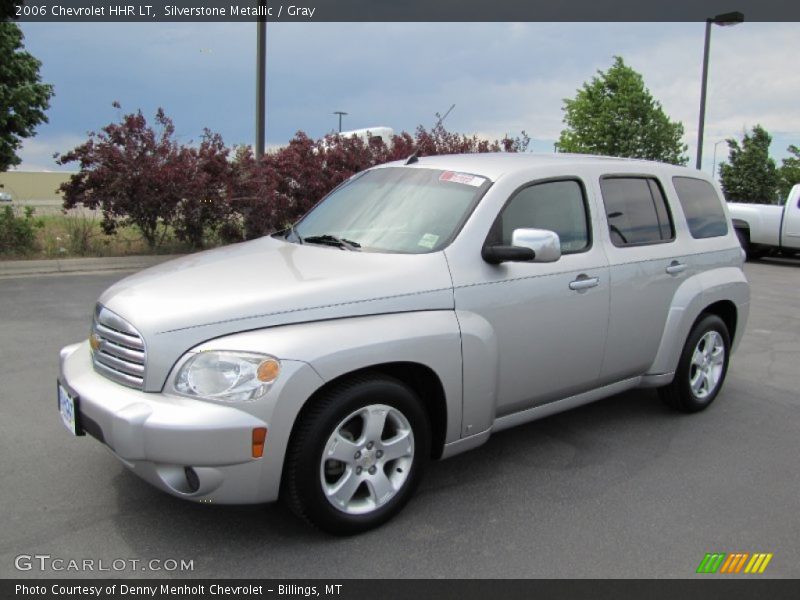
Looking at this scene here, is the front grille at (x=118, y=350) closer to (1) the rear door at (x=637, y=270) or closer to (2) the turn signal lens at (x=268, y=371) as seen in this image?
(2) the turn signal lens at (x=268, y=371)

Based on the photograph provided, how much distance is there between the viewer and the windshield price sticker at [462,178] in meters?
4.02

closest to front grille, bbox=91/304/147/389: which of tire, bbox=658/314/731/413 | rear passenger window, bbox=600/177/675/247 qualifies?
rear passenger window, bbox=600/177/675/247

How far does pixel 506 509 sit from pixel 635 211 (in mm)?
2229

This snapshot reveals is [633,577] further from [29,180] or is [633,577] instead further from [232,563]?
[29,180]

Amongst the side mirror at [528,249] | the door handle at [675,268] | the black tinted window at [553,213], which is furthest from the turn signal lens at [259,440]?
the door handle at [675,268]

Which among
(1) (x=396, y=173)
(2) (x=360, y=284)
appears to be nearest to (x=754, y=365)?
(1) (x=396, y=173)

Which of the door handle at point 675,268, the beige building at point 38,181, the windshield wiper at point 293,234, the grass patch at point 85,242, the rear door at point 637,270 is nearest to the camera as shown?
the windshield wiper at point 293,234

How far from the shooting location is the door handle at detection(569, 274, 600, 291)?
13.5 ft

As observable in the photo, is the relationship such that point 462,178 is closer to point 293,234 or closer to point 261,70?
point 293,234

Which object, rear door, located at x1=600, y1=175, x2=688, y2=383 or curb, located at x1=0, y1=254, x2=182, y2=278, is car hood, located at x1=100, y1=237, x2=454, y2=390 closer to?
rear door, located at x1=600, y1=175, x2=688, y2=383

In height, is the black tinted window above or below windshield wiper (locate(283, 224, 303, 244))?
above

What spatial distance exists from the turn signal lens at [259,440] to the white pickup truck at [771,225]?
1620cm

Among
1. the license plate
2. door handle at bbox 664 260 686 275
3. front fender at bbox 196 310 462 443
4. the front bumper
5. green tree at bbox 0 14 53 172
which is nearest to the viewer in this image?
the front bumper

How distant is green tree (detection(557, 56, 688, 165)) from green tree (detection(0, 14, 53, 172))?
1828cm
